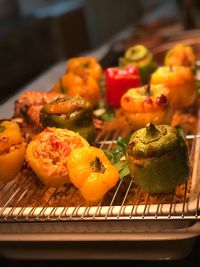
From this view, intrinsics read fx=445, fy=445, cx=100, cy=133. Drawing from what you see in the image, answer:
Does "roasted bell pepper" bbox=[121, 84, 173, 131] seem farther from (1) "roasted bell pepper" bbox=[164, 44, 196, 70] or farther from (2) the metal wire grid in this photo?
(1) "roasted bell pepper" bbox=[164, 44, 196, 70]

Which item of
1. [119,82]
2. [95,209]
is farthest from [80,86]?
[95,209]

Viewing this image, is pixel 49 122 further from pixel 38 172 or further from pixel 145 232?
pixel 145 232

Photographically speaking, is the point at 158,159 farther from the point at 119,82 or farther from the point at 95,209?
the point at 119,82

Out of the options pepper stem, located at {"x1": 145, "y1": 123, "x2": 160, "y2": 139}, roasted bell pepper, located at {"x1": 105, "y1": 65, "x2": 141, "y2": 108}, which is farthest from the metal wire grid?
roasted bell pepper, located at {"x1": 105, "y1": 65, "x2": 141, "y2": 108}

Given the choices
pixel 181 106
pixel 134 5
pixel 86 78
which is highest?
pixel 86 78

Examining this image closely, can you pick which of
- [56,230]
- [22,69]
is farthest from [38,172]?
[22,69]
